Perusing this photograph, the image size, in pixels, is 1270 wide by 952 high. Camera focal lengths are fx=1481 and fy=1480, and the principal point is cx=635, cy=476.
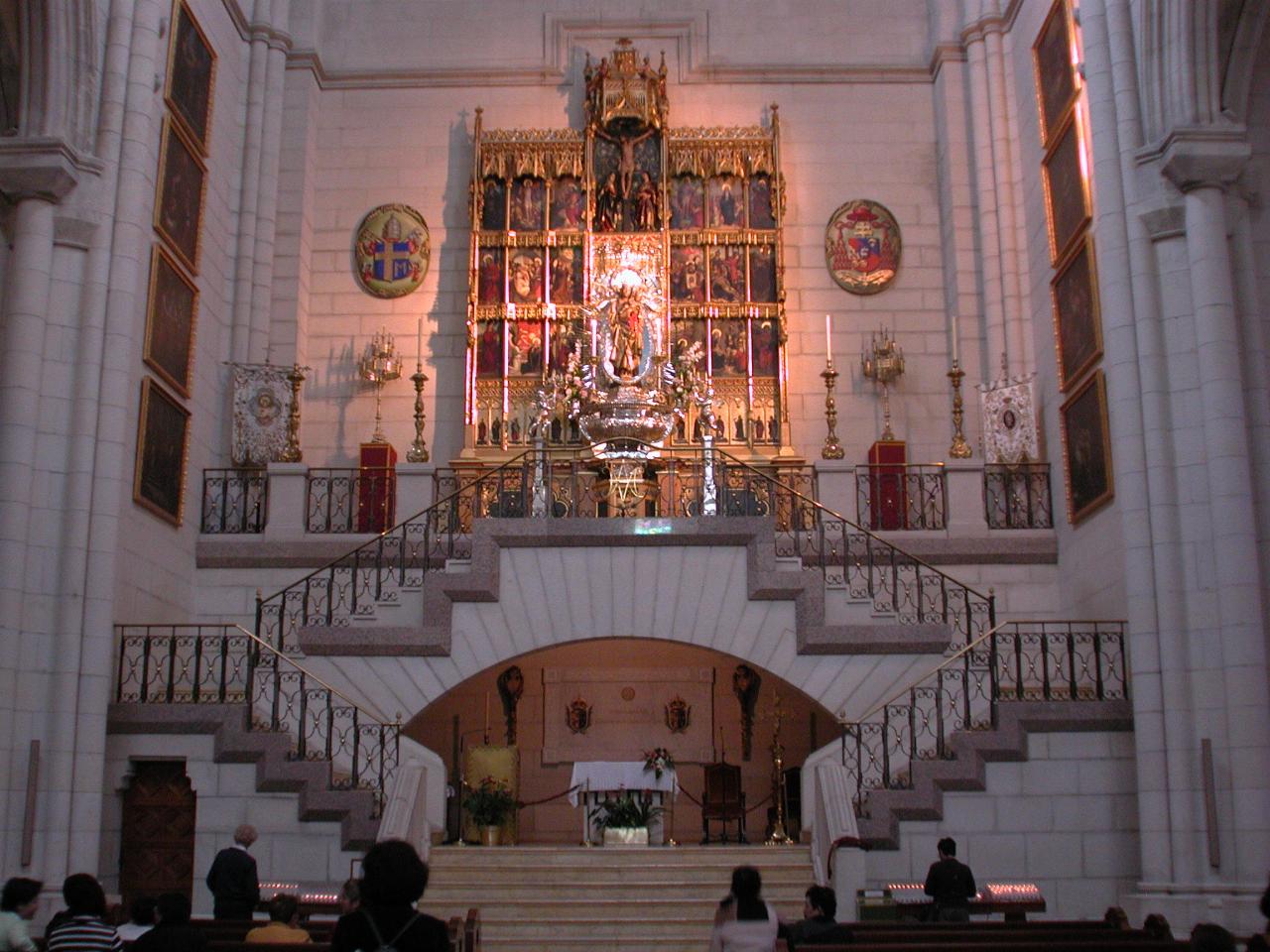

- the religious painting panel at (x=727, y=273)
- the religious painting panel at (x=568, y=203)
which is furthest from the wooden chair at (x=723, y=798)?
the religious painting panel at (x=568, y=203)

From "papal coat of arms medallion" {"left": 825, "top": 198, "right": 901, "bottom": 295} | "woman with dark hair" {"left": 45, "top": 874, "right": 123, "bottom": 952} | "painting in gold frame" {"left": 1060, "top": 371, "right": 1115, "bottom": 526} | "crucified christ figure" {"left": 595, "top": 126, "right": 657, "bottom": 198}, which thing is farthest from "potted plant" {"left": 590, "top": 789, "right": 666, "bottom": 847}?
"crucified christ figure" {"left": 595, "top": 126, "right": 657, "bottom": 198}

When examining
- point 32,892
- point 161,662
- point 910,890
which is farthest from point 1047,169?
point 32,892

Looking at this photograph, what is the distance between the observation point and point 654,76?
22031 millimetres

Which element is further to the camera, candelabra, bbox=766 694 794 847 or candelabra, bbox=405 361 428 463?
candelabra, bbox=405 361 428 463

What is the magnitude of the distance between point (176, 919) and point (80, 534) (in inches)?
330

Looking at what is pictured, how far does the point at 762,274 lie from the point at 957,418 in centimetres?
406

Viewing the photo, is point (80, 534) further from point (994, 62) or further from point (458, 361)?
point (994, 62)

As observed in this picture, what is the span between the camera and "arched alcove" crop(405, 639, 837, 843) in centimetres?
1888

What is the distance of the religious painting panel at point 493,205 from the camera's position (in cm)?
2195

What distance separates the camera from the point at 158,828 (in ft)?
49.3

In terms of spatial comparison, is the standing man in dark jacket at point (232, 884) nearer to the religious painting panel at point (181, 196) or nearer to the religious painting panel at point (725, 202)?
the religious painting panel at point (181, 196)

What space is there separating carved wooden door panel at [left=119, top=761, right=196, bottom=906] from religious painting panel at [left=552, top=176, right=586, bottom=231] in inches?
404

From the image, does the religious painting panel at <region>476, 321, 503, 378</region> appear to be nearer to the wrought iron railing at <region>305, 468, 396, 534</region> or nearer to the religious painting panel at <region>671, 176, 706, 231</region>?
the wrought iron railing at <region>305, 468, 396, 534</region>

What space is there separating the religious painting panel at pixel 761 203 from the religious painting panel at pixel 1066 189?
4142 millimetres
